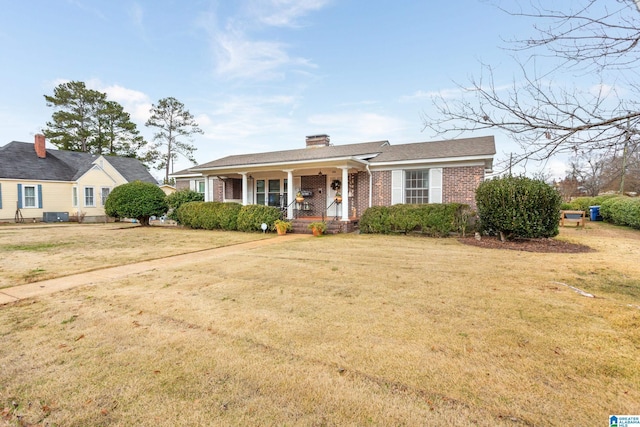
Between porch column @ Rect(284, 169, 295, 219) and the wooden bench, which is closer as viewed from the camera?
porch column @ Rect(284, 169, 295, 219)

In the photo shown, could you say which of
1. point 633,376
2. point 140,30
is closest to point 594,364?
point 633,376

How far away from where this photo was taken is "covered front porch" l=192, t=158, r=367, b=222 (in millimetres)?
13874

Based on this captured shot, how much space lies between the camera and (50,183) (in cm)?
2073

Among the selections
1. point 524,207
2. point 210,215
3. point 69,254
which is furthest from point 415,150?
point 69,254

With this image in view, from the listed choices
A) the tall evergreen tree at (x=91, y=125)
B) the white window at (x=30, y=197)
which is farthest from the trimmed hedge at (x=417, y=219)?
the tall evergreen tree at (x=91, y=125)

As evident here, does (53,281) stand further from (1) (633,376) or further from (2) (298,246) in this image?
(1) (633,376)

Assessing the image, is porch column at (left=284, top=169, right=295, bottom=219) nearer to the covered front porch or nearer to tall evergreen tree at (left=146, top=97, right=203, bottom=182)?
the covered front porch

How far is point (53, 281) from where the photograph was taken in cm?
521

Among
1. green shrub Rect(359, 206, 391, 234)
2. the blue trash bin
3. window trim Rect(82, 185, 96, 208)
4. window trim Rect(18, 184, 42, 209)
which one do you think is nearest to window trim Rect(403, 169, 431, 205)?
green shrub Rect(359, 206, 391, 234)

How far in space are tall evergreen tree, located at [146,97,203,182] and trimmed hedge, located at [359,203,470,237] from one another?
27493mm

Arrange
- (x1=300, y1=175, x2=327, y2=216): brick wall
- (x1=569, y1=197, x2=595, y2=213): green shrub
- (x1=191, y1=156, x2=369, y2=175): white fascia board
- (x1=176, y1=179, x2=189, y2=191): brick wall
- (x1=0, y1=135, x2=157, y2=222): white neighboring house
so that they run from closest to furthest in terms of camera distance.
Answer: (x1=191, y1=156, x2=369, y2=175): white fascia board, (x1=300, y1=175, x2=327, y2=216): brick wall, (x1=0, y1=135, x2=157, y2=222): white neighboring house, (x1=569, y1=197, x2=595, y2=213): green shrub, (x1=176, y1=179, x2=189, y2=191): brick wall

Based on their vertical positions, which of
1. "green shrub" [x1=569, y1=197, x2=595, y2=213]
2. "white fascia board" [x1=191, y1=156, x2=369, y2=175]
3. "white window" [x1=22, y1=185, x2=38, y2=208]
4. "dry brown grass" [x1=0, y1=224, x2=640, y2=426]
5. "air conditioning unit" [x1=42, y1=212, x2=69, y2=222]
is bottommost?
"dry brown grass" [x1=0, y1=224, x2=640, y2=426]

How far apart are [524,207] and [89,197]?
1051 inches

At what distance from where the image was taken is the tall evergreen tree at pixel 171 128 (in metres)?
32.2
